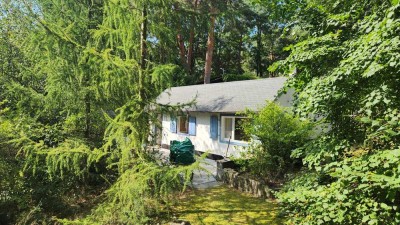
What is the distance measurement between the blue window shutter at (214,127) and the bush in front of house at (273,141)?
15.1ft

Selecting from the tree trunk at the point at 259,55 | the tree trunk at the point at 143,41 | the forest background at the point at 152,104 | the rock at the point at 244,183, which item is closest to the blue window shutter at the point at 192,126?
the rock at the point at 244,183

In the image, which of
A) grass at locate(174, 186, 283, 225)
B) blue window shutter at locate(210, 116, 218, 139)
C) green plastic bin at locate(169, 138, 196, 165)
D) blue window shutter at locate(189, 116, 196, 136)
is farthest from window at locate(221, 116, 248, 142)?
grass at locate(174, 186, 283, 225)

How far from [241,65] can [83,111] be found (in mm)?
33277

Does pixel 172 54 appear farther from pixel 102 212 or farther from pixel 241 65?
pixel 241 65

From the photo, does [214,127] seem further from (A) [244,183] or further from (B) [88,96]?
(B) [88,96]

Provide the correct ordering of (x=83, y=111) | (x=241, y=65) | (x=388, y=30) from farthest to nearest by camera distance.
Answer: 1. (x=241, y=65)
2. (x=83, y=111)
3. (x=388, y=30)

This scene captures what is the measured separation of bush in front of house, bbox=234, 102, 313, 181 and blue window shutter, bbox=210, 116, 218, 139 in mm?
4609

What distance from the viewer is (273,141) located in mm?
8820

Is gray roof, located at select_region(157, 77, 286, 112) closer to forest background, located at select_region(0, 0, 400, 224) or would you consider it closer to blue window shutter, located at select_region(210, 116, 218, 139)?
blue window shutter, located at select_region(210, 116, 218, 139)

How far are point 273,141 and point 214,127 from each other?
5.74m

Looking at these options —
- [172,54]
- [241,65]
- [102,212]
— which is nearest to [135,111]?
[172,54]

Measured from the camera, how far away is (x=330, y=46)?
3.72 metres

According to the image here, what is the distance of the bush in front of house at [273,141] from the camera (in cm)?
855

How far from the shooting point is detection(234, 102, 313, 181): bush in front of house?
8555 millimetres
